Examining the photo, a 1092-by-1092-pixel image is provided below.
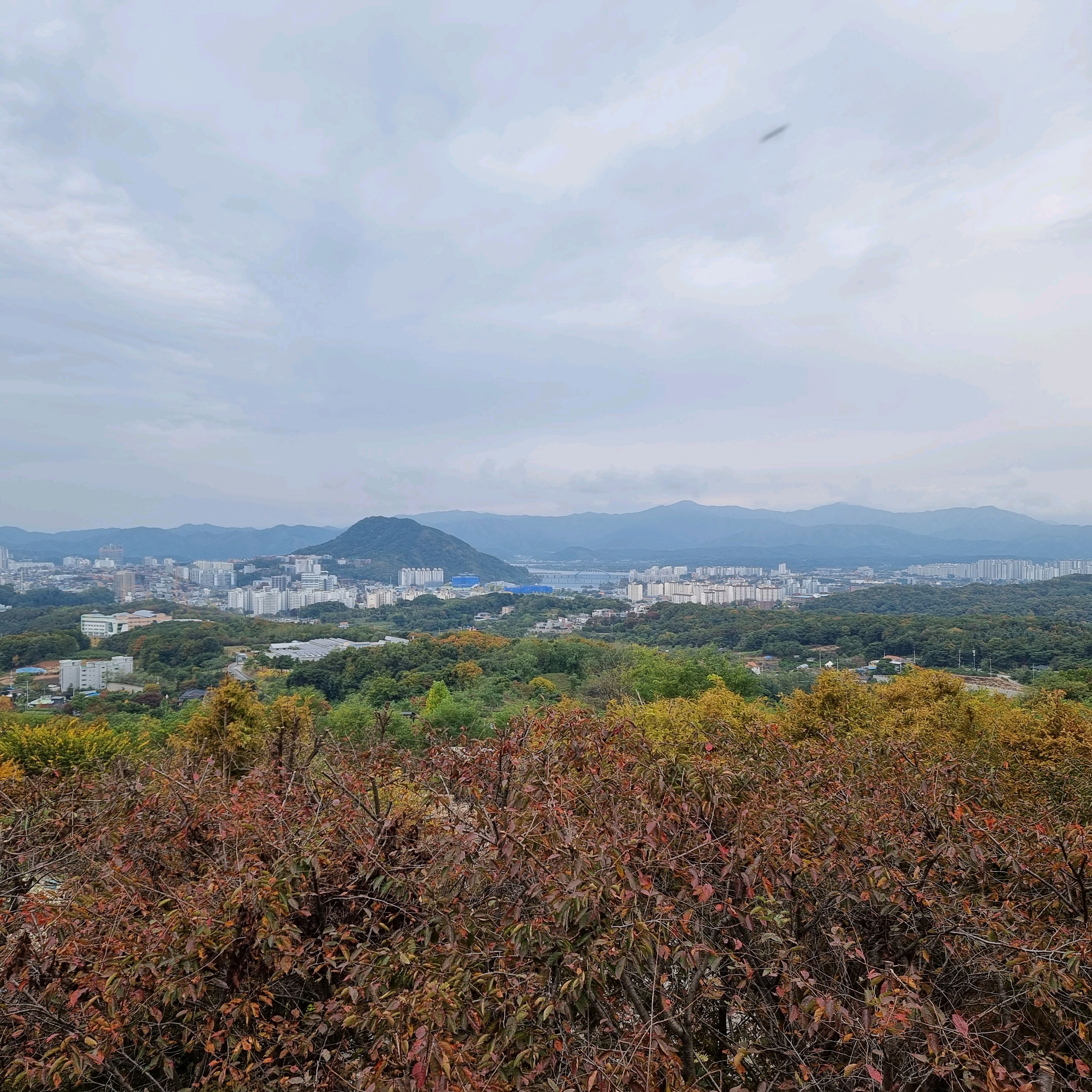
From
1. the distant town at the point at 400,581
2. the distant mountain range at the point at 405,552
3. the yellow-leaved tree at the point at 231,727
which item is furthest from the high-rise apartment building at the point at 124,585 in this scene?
the yellow-leaved tree at the point at 231,727

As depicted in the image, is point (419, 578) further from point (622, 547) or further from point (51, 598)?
point (622, 547)

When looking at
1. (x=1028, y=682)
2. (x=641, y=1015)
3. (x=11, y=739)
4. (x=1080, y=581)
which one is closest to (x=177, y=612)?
(x=11, y=739)

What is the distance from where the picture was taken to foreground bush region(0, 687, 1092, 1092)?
6.12 ft

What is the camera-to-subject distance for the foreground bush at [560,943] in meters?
1.86

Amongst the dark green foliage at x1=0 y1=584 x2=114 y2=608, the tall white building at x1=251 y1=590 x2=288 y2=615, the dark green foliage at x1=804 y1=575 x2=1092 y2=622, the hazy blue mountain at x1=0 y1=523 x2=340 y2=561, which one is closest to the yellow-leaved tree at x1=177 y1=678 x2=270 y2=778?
the dark green foliage at x1=804 y1=575 x2=1092 y2=622

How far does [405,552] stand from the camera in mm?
126938

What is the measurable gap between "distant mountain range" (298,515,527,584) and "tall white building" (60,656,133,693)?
267ft

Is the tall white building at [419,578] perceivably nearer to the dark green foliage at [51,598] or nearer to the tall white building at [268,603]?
the tall white building at [268,603]

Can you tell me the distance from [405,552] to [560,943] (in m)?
128

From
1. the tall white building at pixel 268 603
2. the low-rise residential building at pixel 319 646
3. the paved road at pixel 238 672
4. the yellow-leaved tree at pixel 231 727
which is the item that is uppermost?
the yellow-leaved tree at pixel 231 727

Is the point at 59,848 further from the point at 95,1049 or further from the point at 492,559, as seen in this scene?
the point at 492,559

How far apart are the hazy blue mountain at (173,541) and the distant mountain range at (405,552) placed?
35533 millimetres

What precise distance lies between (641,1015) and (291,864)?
4.18ft

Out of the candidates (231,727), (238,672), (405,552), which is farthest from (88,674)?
(405,552)
